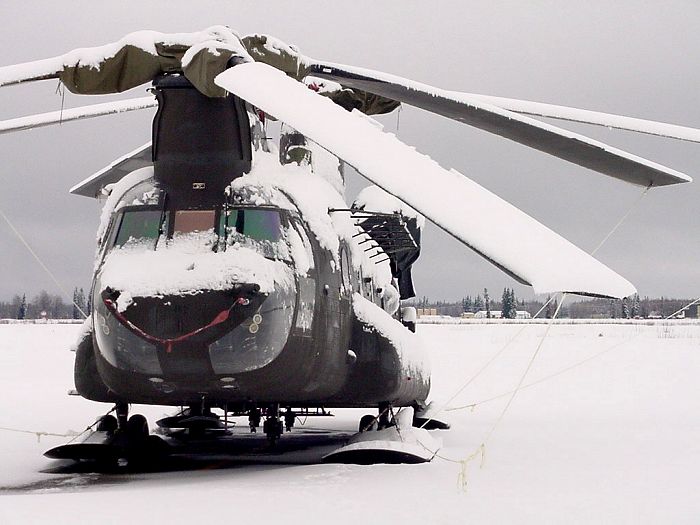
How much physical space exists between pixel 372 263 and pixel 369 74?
381cm

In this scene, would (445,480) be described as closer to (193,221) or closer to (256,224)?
(256,224)

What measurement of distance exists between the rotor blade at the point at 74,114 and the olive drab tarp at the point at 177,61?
0.75 metres

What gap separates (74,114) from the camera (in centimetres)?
912

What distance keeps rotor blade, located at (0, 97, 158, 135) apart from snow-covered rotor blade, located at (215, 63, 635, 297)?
3.07 m

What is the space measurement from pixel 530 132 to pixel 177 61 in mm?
3102

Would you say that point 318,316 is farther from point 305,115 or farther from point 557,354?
point 557,354

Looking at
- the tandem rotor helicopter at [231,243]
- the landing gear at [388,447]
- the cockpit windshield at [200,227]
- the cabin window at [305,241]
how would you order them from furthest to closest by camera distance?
1. the landing gear at [388,447]
2. the cabin window at [305,241]
3. the cockpit windshield at [200,227]
4. the tandem rotor helicopter at [231,243]

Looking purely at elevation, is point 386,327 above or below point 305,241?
below

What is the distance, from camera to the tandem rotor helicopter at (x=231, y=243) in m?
7.25

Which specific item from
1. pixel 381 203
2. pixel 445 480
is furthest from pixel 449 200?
pixel 381 203

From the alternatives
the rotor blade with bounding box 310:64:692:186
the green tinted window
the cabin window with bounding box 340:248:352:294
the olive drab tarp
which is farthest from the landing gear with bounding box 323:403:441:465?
the olive drab tarp

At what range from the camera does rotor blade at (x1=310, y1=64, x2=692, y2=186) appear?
273 inches

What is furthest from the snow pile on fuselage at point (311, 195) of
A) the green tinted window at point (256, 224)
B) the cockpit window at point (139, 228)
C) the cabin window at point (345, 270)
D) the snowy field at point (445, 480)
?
the snowy field at point (445, 480)

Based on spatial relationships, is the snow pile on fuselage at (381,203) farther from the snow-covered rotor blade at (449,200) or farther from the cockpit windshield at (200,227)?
the snow-covered rotor blade at (449,200)
